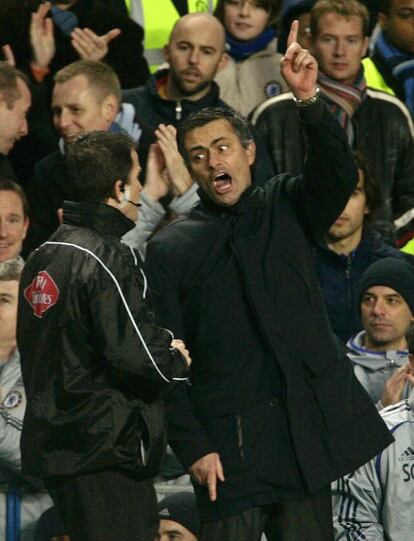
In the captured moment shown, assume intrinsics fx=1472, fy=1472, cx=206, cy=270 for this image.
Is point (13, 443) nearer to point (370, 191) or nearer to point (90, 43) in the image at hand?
point (370, 191)

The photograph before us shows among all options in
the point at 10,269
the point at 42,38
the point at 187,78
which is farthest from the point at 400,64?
the point at 10,269

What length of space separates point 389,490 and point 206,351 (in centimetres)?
135

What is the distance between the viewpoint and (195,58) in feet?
25.1

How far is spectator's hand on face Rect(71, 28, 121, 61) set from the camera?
26.2 feet

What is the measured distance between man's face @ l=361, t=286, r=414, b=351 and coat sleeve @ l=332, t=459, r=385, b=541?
0.98 meters

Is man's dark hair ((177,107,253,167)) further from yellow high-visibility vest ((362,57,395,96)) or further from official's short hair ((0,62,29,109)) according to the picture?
yellow high-visibility vest ((362,57,395,96))

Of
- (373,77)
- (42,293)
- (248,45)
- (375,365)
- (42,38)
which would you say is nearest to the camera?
(42,293)

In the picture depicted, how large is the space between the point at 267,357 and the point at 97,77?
269 centimetres

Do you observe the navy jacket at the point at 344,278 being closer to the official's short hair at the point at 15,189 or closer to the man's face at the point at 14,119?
the official's short hair at the point at 15,189

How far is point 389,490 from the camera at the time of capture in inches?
233

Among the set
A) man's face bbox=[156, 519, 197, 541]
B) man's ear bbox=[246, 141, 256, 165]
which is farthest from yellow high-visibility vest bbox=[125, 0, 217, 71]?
man's ear bbox=[246, 141, 256, 165]

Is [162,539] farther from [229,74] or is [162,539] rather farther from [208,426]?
[229,74]

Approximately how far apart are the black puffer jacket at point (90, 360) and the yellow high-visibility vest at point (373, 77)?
4.24 meters

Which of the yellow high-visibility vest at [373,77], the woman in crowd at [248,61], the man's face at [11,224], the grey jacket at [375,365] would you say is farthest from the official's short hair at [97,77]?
the yellow high-visibility vest at [373,77]
